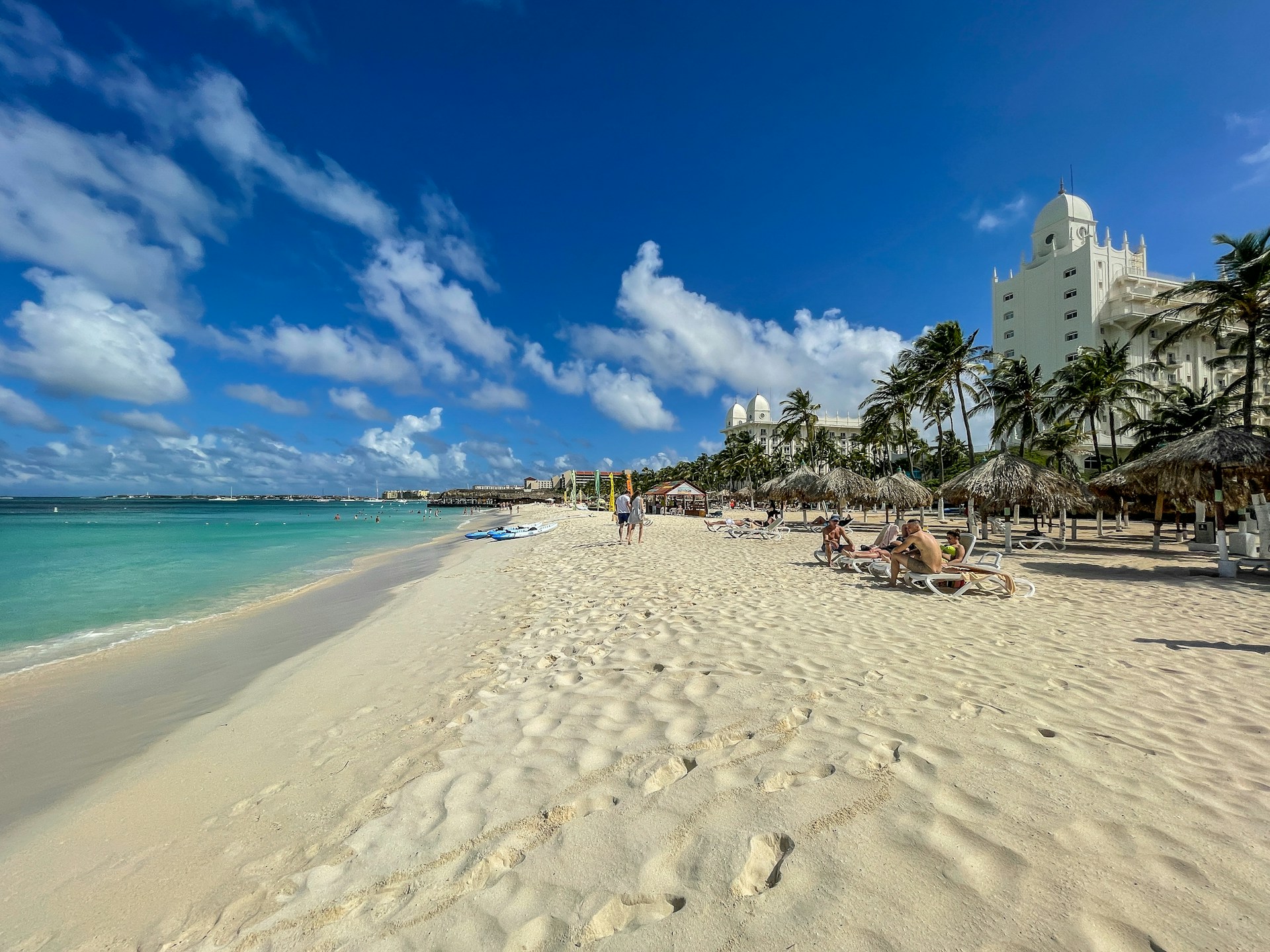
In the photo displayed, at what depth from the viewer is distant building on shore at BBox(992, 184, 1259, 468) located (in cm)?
4612

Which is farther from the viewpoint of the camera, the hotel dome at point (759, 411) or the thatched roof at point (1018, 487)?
the hotel dome at point (759, 411)

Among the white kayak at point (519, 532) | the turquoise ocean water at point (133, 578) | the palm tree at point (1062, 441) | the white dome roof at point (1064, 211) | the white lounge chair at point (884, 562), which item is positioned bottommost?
the turquoise ocean water at point (133, 578)

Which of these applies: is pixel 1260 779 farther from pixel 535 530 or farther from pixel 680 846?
pixel 535 530

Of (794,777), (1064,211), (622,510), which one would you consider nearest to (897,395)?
(622,510)

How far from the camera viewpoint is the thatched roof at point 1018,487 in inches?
545

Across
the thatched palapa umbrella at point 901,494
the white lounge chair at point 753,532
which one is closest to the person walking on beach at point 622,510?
the white lounge chair at point 753,532

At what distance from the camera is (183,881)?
7.80 feet

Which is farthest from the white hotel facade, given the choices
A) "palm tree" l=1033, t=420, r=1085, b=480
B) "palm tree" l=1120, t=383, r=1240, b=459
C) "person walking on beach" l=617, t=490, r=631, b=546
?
"person walking on beach" l=617, t=490, r=631, b=546

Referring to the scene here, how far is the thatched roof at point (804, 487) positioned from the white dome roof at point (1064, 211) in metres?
49.9

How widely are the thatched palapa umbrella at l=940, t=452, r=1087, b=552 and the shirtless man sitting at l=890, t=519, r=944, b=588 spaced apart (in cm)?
777

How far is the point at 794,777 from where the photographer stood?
2.51 m

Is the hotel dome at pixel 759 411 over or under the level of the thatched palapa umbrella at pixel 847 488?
over

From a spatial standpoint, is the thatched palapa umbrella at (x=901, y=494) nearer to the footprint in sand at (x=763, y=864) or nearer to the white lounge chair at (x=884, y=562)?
the white lounge chair at (x=884, y=562)

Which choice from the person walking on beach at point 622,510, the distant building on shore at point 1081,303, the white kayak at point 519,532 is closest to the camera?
the person walking on beach at point 622,510
